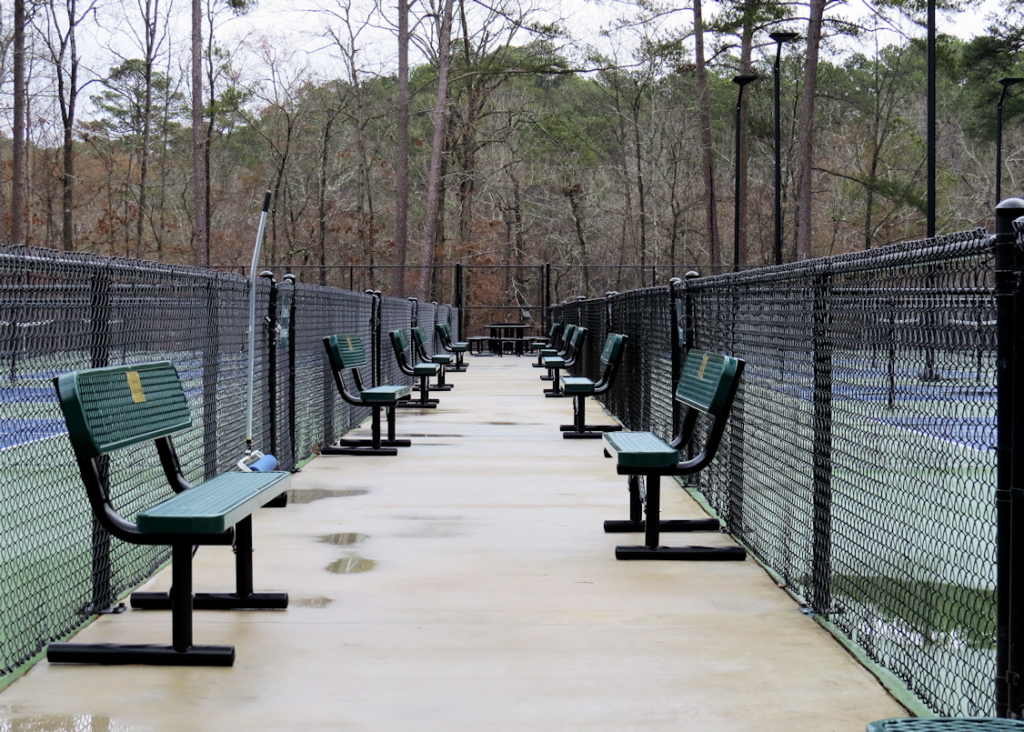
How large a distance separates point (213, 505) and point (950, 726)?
8.47ft

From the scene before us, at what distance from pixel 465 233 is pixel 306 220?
7.49 meters

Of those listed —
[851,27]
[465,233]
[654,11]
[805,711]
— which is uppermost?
[654,11]

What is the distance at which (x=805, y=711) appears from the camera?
11.3ft

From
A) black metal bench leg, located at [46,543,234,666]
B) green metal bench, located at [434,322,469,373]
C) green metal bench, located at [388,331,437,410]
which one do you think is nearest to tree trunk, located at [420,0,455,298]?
green metal bench, located at [434,322,469,373]

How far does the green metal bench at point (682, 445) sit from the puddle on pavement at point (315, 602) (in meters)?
1.44

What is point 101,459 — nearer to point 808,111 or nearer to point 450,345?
point 450,345

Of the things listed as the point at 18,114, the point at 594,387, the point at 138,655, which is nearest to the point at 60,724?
the point at 138,655

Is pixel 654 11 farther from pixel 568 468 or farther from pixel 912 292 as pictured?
pixel 912 292

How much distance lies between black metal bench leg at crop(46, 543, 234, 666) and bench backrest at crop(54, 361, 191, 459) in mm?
484

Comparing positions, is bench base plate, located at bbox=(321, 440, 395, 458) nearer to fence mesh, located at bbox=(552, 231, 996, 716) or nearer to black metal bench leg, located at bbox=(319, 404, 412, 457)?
black metal bench leg, located at bbox=(319, 404, 412, 457)

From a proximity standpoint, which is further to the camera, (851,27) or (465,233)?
(465,233)

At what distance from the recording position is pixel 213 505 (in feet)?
12.8

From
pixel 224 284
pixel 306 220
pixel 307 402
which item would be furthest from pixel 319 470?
pixel 306 220

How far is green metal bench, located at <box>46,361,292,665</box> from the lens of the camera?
3.66 meters
